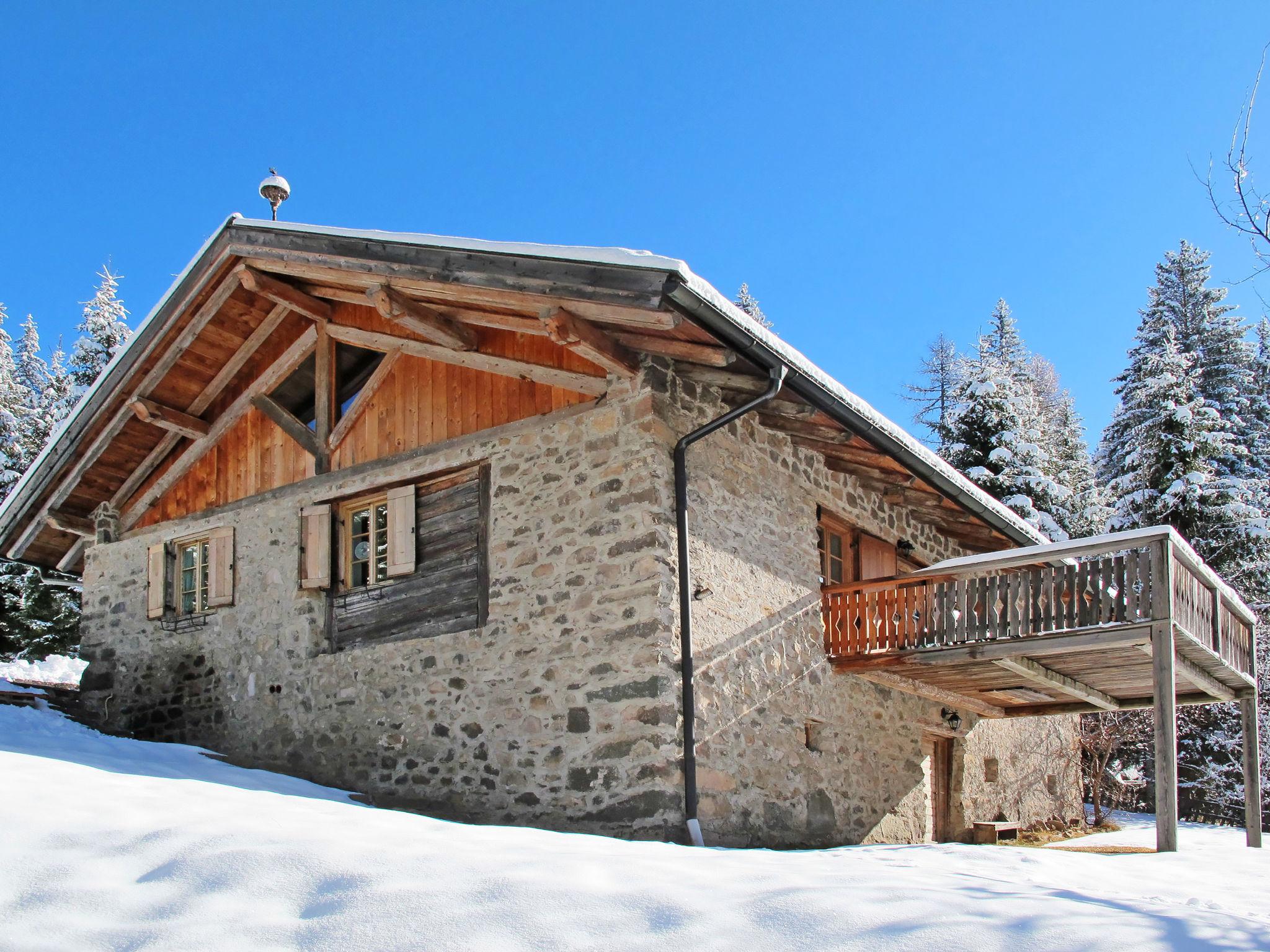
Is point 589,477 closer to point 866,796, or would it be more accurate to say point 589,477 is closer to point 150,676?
point 866,796

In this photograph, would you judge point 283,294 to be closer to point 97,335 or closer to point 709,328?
point 709,328

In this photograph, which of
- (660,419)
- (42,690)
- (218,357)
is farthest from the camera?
(42,690)

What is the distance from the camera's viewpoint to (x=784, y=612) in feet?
34.9

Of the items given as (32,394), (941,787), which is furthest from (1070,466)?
(32,394)

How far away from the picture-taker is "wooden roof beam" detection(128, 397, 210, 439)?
1234cm

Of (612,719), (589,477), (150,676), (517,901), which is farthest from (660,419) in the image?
(150,676)

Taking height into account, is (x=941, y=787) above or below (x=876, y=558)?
below

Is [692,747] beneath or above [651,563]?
beneath

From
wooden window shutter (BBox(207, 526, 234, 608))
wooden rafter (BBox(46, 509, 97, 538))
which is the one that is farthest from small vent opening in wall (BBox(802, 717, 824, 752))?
wooden rafter (BBox(46, 509, 97, 538))

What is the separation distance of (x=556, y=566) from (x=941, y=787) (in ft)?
21.5

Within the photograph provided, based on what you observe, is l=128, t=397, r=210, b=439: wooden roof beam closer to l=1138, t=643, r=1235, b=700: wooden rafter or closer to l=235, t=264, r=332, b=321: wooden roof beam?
l=235, t=264, r=332, b=321: wooden roof beam

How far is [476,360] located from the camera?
10.4 meters

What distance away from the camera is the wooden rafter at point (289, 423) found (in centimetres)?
1172

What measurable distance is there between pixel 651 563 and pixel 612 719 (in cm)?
124
